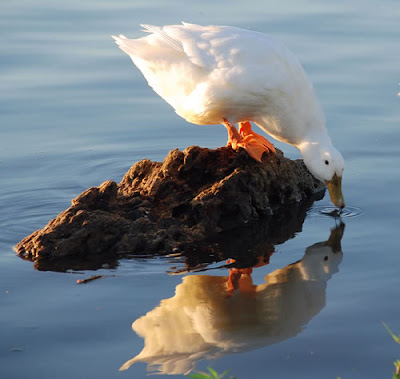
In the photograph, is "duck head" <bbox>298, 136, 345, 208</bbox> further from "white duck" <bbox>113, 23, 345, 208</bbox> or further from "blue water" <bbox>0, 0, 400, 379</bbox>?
"blue water" <bbox>0, 0, 400, 379</bbox>

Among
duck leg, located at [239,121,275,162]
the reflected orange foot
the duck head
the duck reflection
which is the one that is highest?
duck leg, located at [239,121,275,162]

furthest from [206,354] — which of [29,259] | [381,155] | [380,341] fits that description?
[381,155]

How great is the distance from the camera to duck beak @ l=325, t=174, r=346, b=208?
7.67m

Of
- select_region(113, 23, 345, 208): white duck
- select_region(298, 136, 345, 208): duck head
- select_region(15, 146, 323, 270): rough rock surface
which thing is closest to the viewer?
select_region(15, 146, 323, 270): rough rock surface

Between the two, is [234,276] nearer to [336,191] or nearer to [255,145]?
[255,145]

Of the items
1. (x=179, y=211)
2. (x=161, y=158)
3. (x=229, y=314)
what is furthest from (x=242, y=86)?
(x=229, y=314)

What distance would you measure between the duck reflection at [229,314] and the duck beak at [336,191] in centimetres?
100

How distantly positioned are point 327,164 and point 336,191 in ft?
0.82

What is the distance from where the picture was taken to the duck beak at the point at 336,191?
25.2ft

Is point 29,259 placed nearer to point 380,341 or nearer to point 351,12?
point 380,341

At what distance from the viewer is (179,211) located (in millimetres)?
7238

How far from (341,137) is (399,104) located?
3.89ft

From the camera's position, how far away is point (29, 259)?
6695 millimetres

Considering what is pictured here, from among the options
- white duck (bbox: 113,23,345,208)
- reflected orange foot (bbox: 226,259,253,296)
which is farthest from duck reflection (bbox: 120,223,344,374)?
white duck (bbox: 113,23,345,208)
